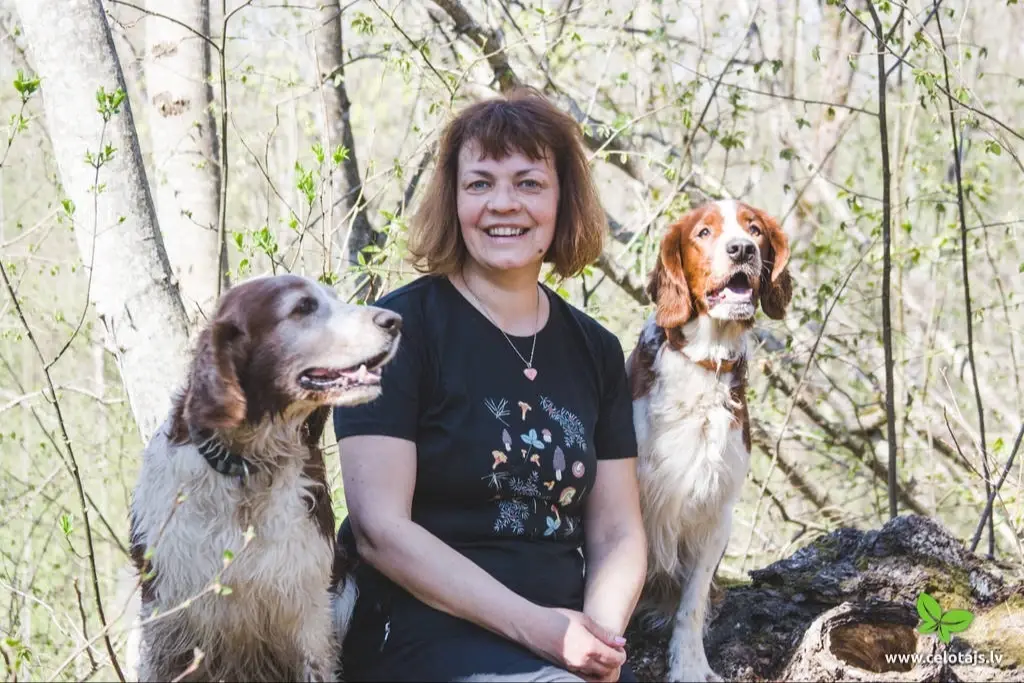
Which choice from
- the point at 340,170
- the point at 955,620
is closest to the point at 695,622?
the point at 955,620

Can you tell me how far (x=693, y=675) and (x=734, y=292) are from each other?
4.01 feet

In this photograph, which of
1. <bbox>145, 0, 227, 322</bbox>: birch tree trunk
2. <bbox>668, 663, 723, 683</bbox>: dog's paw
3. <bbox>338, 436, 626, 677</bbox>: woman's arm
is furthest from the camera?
<bbox>145, 0, 227, 322</bbox>: birch tree trunk

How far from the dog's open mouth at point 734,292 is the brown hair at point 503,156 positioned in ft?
1.60

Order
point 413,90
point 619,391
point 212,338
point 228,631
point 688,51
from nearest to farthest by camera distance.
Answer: point 212,338 < point 228,631 < point 619,391 < point 413,90 < point 688,51

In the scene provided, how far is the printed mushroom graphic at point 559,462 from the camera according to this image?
287cm

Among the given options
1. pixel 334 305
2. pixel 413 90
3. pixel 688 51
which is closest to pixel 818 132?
pixel 688 51

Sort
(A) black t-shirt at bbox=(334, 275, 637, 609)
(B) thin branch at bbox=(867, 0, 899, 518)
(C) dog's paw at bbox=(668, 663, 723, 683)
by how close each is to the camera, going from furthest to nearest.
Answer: (B) thin branch at bbox=(867, 0, 899, 518), (C) dog's paw at bbox=(668, 663, 723, 683), (A) black t-shirt at bbox=(334, 275, 637, 609)

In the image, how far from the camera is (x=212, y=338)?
7.93ft

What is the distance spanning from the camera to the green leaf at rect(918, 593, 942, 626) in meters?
3.17

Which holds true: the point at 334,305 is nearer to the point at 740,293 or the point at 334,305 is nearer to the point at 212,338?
the point at 212,338

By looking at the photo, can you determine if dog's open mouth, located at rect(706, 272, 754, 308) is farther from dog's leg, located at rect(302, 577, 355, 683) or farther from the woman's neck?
dog's leg, located at rect(302, 577, 355, 683)

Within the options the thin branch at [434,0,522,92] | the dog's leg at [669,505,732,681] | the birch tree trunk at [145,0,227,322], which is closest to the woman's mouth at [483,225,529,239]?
the dog's leg at [669,505,732,681]

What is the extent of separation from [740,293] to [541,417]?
100cm

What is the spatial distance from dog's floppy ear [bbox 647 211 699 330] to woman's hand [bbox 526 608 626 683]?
1196mm
